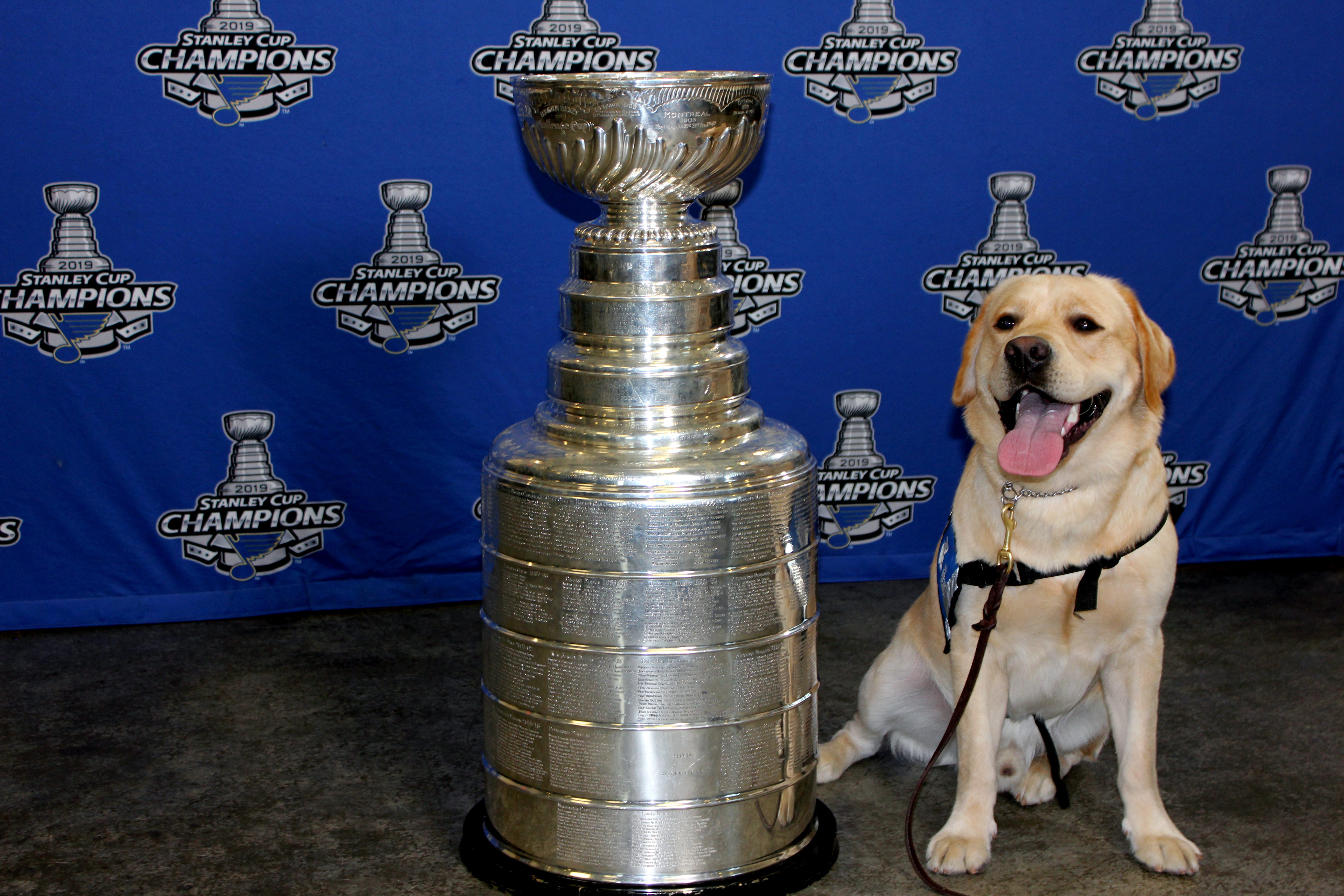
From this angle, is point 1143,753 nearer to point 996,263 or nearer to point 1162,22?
point 996,263

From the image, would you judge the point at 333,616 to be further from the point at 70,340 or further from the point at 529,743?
the point at 529,743

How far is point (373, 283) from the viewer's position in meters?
4.25

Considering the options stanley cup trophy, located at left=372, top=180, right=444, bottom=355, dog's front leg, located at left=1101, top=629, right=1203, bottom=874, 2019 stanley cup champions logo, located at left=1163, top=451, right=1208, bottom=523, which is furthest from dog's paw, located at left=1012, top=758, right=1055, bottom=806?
stanley cup trophy, located at left=372, top=180, right=444, bottom=355

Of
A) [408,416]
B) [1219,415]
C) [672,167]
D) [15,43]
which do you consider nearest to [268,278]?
[408,416]

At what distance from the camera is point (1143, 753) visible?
109 inches

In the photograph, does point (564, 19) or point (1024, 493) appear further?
point (564, 19)

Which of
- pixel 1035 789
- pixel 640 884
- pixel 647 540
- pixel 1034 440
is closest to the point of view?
pixel 647 540

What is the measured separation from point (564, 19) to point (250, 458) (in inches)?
70.7

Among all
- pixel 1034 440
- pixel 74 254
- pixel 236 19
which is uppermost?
pixel 236 19

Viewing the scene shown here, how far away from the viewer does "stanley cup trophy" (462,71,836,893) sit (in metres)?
2.44

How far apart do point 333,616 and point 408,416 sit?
741mm

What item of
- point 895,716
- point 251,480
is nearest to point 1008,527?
point 895,716

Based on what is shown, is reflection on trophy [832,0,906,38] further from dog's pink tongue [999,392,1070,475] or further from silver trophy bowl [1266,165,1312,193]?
dog's pink tongue [999,392,1070,475]

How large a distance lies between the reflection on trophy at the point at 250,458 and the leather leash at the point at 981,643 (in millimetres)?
2544
